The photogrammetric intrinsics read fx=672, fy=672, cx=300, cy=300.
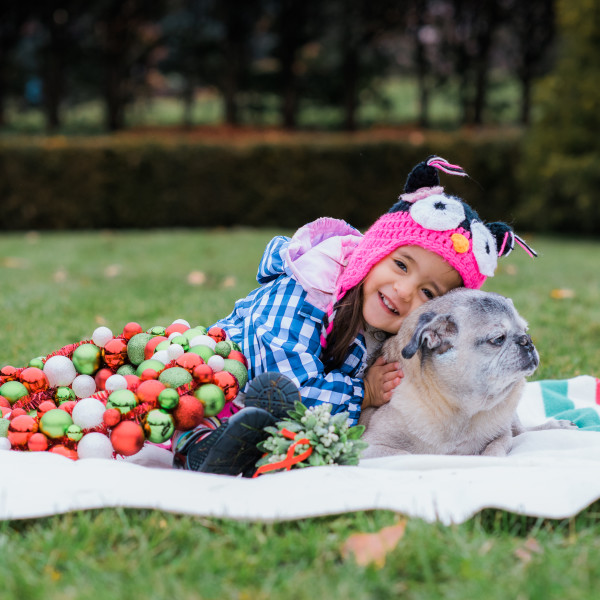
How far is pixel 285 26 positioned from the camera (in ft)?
66.2

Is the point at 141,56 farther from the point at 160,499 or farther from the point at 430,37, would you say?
the point at 160,499

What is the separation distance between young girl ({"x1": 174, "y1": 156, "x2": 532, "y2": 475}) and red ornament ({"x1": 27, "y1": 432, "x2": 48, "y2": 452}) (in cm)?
92

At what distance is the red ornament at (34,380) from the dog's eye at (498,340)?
1954 millimetres

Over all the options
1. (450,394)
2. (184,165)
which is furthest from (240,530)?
(184,165)

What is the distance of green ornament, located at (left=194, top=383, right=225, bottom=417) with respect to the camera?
2.69 metres

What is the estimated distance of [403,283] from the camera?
3031mm

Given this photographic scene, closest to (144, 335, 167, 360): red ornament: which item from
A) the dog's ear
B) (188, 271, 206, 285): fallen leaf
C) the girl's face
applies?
the girl's face

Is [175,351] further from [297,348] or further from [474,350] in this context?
[474,350]

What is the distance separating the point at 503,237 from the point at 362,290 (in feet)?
2.38

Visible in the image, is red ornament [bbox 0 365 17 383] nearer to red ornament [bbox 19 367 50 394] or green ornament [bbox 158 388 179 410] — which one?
red ornament [bbox 19 367 50 394]

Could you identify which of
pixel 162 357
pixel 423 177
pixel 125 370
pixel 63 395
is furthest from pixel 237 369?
pixel 423 177

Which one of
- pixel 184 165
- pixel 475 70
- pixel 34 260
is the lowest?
pixel 34 260

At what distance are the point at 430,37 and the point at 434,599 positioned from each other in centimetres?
2359

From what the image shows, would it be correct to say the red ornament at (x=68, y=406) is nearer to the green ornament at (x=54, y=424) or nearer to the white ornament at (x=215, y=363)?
the green ornament at (x=54, y=424)
